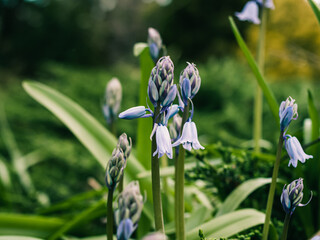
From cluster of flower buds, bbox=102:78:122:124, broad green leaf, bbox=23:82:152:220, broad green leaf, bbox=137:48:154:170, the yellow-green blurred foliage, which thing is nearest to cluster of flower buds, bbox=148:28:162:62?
broad green leaf, bbox=137:48:154:170

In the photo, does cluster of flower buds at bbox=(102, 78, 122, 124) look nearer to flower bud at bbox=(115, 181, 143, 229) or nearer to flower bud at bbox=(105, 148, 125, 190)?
flower bud at bbox=(105, 148, 125, 190)

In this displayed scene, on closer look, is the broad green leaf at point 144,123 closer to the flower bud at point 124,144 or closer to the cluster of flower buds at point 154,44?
the cluster of flower buds at point 154,44

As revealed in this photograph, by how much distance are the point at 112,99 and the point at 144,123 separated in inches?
7.9

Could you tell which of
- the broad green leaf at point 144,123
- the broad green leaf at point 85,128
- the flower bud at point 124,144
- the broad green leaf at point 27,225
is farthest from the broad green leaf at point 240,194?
the broad green leaf at point 27,225

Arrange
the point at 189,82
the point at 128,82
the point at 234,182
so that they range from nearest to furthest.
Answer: the point at 189,82, the point at 234,182, the point at 128,82

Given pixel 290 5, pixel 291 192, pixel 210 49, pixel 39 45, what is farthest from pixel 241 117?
pixel 39 45

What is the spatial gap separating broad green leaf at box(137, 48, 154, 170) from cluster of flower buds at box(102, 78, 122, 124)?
112 mm

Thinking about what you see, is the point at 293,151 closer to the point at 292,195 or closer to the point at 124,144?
the point at 292,195

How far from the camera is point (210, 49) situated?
562 inches

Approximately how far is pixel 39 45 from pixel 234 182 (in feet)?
57.2

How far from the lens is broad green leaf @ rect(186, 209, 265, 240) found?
1.06 m

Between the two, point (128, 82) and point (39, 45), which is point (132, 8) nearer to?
point (39, 45)

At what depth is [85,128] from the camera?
168 centimetres

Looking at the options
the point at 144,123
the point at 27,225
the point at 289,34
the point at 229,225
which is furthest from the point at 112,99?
the point at 289,34
